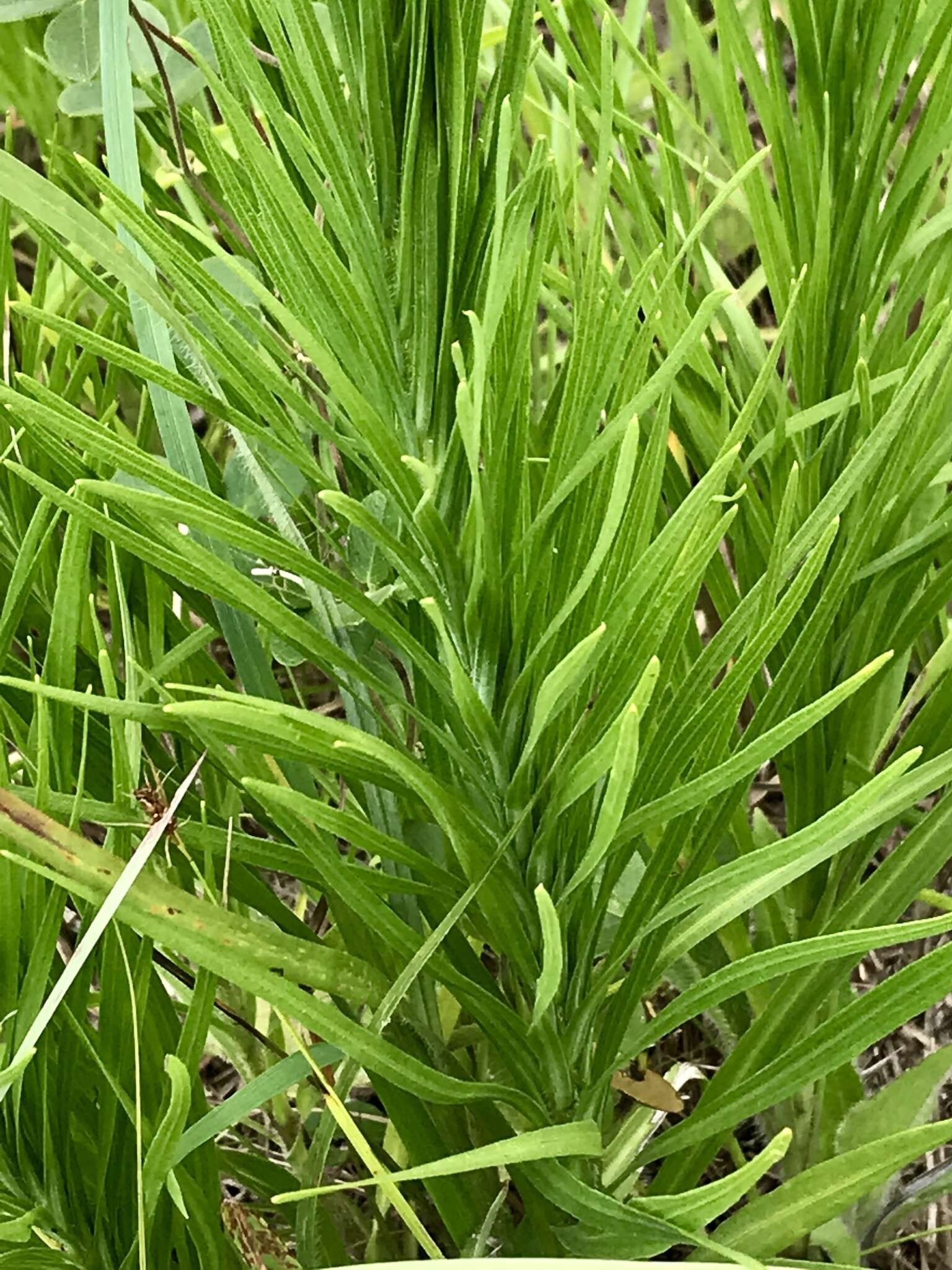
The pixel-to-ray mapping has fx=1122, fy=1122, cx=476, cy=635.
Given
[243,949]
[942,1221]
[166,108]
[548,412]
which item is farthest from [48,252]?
[942,1221]

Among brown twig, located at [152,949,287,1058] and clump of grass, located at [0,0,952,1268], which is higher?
clump of grass, located at [0,0,952,1268]

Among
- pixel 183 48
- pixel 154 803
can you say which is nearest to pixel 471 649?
pixel 154 803

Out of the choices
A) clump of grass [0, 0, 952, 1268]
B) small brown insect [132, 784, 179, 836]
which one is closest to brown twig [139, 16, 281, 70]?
clump of grass [0, 0, 952, 1268]

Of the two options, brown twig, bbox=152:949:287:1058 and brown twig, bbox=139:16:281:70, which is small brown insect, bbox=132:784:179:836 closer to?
brown twig, bbox=152:949:287:1058

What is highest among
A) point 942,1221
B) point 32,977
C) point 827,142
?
point 827,142

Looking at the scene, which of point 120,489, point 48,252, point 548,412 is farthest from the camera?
point 48,252

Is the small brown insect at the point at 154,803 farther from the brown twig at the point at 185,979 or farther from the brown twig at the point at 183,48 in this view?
the brown twig at the point at 183,48

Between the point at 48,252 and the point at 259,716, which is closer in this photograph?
the point at 259,716

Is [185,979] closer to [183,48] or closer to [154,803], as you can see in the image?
[154,803]

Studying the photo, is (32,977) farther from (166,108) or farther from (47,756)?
(166,108)
